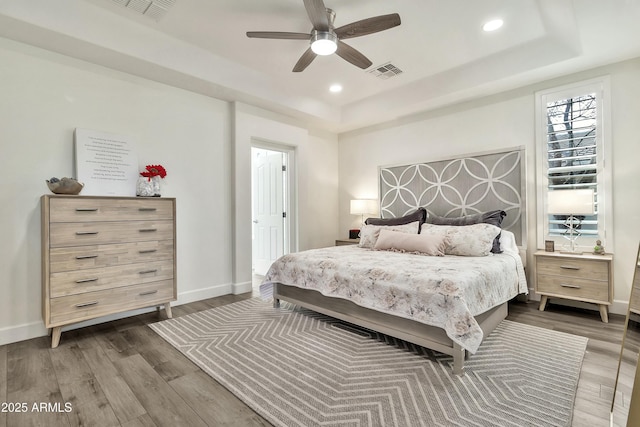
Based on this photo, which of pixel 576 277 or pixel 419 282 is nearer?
pixel 419 282

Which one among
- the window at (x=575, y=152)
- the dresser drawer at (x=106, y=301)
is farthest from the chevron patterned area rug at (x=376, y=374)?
the window at (x=575, y=152)

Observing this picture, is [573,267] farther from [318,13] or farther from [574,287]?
[318,13]

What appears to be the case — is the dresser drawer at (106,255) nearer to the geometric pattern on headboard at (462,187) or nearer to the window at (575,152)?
the geometric pattern on headboard at (462,187)

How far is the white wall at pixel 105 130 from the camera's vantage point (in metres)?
2.54

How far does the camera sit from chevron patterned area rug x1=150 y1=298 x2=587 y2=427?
159 centimetres

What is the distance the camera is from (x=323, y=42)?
8.15 feet

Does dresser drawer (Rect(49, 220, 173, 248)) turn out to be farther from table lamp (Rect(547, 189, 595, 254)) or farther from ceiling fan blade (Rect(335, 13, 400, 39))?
table lamp (Rect(547, 189, 595, 254))

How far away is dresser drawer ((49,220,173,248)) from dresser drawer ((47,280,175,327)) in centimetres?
43

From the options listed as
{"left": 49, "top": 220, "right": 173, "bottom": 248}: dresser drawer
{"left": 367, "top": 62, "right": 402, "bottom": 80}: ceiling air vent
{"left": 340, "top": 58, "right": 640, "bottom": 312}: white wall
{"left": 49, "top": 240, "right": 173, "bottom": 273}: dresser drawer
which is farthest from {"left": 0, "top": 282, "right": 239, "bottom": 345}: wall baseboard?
{"left": 367, "top": 62, "right": 402, "bottom": 80}: ceiling air vent

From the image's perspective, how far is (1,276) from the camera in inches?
98.3

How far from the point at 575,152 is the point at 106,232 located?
15.4 ft

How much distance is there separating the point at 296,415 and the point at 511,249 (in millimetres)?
2881

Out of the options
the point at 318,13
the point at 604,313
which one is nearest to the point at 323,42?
the point at 318,13

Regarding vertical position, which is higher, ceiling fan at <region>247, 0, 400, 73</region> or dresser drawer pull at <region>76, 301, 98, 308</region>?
ceiling fan at <region>247, 0, 400, 73</region>
